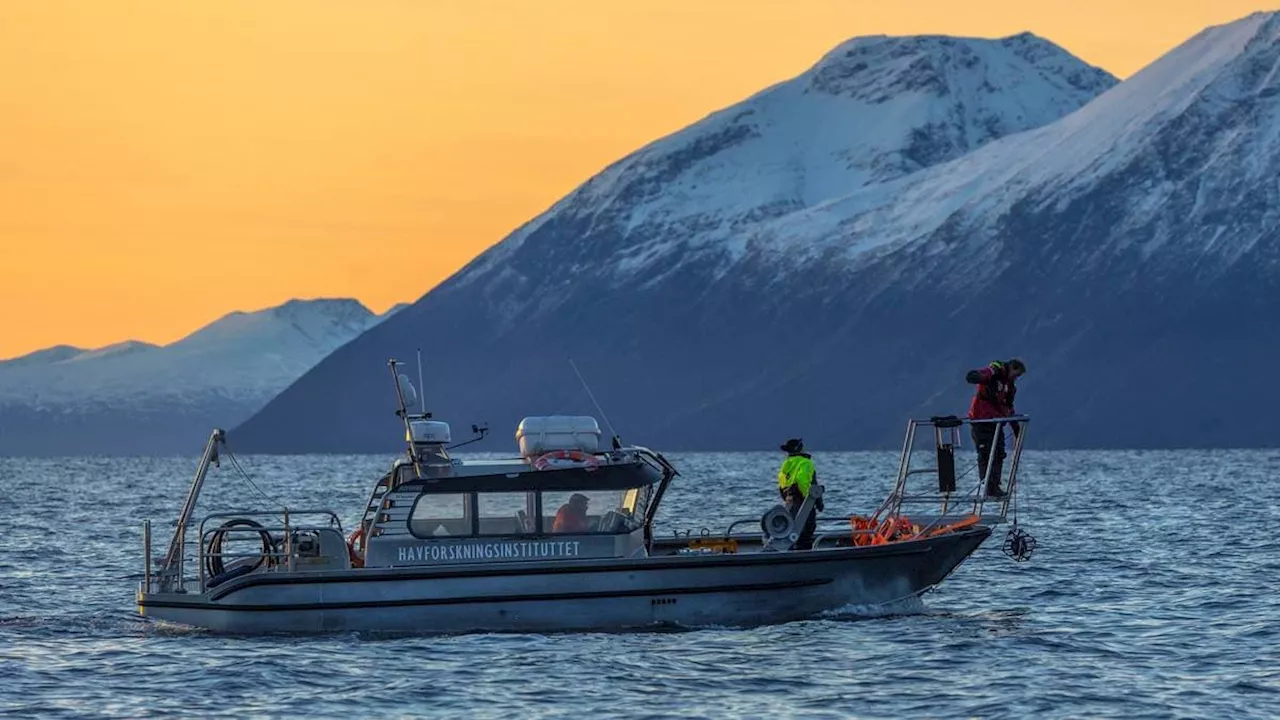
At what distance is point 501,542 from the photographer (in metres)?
33.3

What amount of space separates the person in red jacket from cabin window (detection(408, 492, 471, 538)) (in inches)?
308

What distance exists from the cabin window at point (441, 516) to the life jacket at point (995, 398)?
7.96 metres

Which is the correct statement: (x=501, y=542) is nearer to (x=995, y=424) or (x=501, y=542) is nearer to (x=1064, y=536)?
(x=995, y=424)

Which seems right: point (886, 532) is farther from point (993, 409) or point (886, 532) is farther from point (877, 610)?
point (993, 409)

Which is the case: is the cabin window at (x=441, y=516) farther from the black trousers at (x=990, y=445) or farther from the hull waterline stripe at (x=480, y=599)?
the black trousers at (x=990, y=445)

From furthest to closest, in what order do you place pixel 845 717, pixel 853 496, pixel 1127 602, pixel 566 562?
1. pixel 853 496
2. pixel 1127 602
3. pixel 566 562
4. pixel 845 717

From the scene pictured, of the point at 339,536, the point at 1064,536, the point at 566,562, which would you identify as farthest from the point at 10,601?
the point at 1064,536

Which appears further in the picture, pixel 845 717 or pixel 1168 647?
pixel 1168 647

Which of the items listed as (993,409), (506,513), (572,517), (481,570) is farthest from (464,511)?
(993,409)

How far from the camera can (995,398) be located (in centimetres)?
3481

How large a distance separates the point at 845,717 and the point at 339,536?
959 cm

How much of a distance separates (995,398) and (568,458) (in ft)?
22.1

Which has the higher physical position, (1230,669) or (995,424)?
(995,424)

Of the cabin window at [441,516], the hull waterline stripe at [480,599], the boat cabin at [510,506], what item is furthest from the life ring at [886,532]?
the cabin window at [441,516]
